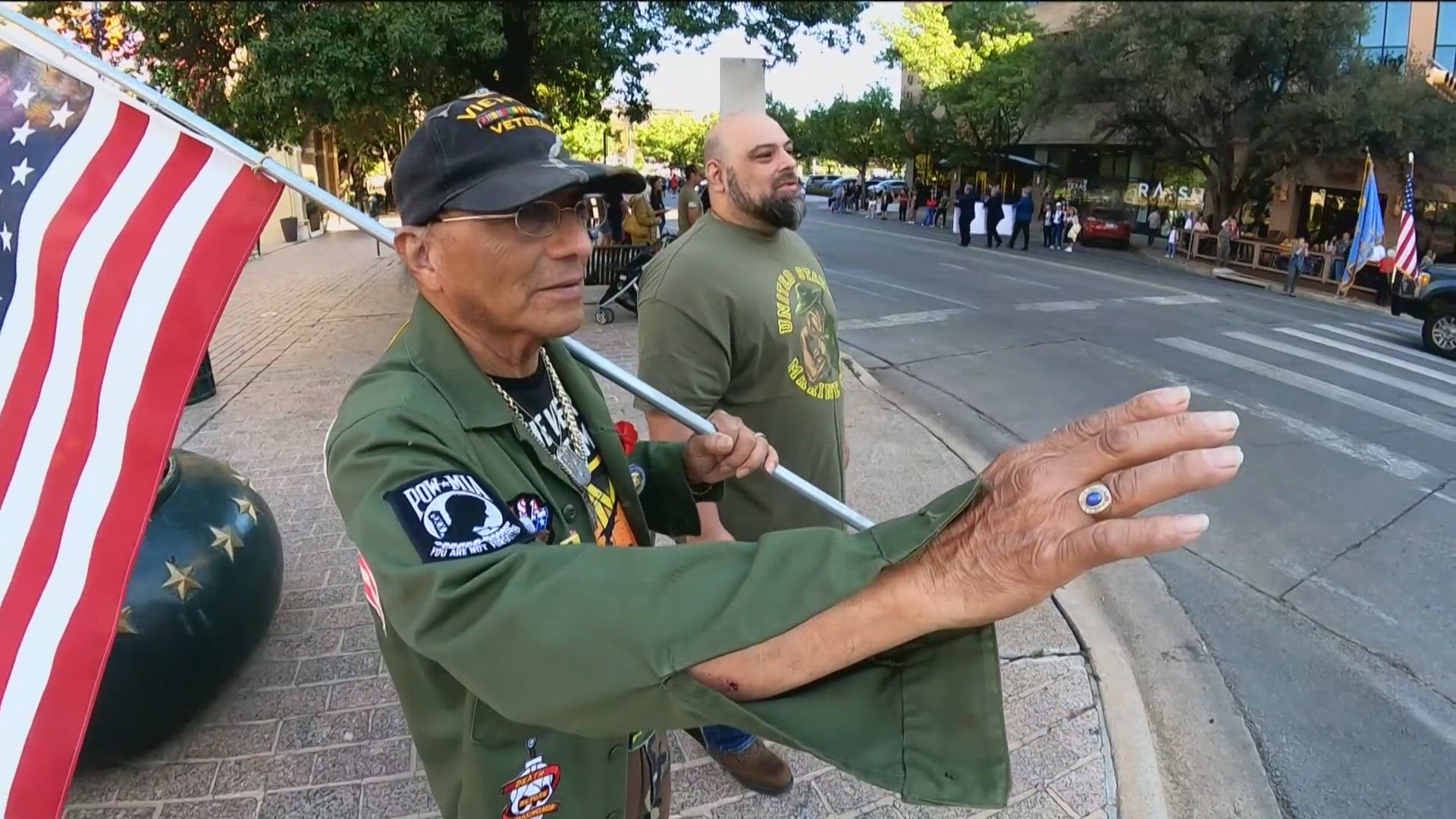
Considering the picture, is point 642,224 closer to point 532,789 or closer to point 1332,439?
point 1332,439

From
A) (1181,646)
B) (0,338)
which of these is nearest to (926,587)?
(0,338)

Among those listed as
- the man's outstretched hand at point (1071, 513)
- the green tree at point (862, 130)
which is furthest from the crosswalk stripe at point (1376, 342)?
the green tree at point (862, 130)

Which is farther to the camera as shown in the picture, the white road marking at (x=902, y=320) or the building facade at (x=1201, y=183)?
the building facade at (x=1201, y=183)

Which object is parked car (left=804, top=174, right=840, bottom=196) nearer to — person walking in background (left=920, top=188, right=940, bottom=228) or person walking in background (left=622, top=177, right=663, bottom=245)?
person walking in background (left=920, top=188, right=940, bottom=228)

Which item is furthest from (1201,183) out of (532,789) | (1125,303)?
(532,789)

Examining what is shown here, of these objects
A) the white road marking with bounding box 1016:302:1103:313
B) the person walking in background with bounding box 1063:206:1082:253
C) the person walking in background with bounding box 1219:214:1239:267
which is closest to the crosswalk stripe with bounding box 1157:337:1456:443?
the white road marking with bounding box 1016:302:1103:313

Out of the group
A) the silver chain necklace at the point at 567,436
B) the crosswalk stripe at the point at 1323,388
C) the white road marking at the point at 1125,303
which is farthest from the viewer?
the white road marking at the point at 1125,303

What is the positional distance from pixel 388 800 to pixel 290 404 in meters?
5.24

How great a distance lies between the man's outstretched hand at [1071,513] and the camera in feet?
2.50

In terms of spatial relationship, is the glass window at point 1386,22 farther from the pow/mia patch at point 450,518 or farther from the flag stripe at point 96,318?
the flag stripe at point 96,318

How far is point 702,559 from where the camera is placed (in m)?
0.87

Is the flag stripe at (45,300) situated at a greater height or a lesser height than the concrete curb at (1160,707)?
greater

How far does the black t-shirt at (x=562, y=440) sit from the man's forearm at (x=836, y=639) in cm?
64

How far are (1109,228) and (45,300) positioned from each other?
26413 mm
